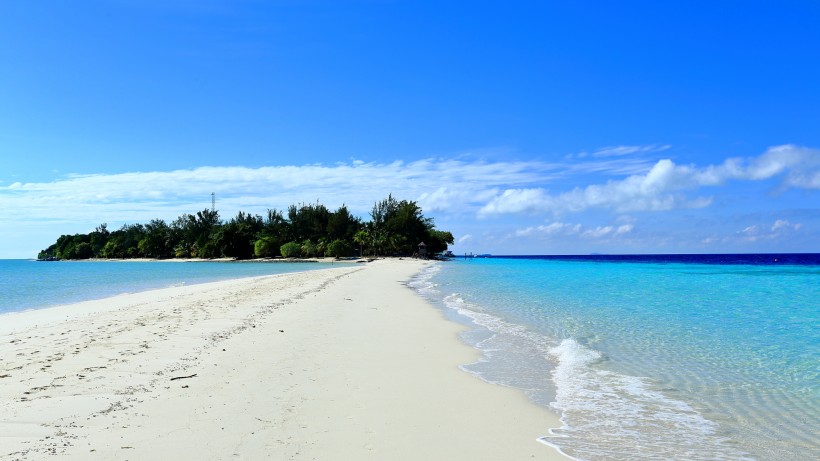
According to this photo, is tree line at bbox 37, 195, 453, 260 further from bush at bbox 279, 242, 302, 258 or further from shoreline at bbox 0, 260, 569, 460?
shoreline at bbox 0, 260, 569, 460

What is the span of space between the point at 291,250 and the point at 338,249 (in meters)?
10.7

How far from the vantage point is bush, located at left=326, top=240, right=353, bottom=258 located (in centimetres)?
9519

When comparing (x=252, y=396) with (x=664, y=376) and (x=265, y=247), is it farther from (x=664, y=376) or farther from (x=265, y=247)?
(x=265, y=247)

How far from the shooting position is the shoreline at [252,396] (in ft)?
14.9

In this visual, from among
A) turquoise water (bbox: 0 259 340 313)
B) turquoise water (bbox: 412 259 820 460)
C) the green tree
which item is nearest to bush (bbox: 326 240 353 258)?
the green tree

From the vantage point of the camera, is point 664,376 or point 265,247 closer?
point 664,376

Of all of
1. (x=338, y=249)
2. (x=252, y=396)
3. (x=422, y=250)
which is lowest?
(x=252, y=396)

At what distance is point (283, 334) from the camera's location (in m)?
10.6

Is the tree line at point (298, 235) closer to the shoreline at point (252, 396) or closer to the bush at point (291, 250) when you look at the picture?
the bush at point (291, 250)

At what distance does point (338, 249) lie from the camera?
95250 mm

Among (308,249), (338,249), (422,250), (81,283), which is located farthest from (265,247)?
(81,283)

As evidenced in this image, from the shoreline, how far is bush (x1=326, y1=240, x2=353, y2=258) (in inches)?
3292

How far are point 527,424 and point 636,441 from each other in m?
1.07

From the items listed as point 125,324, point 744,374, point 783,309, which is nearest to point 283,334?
point 125,324
